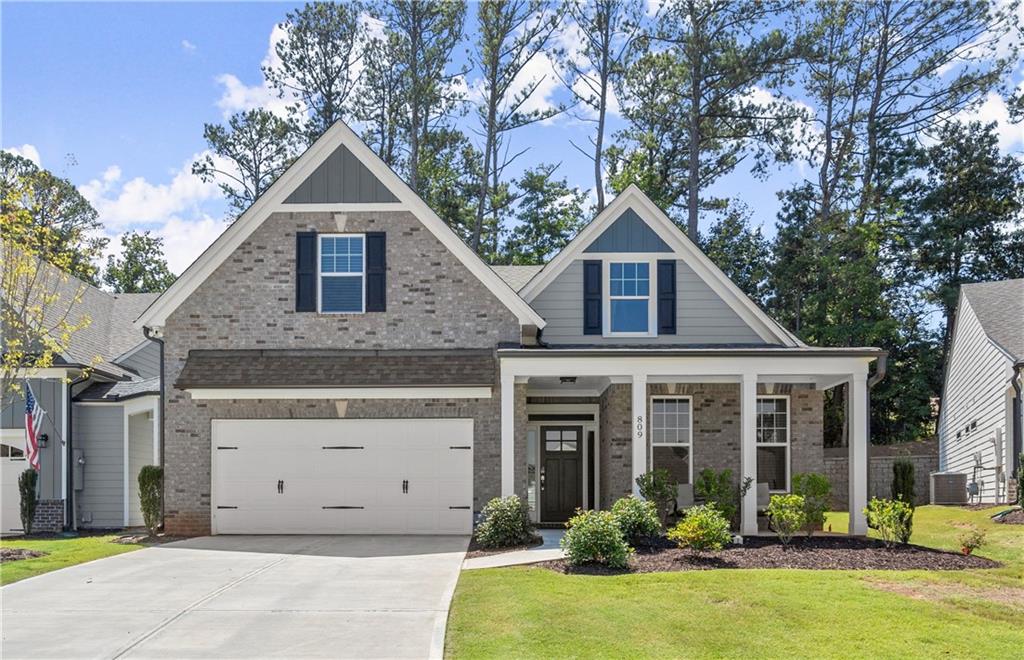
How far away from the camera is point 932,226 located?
1422 inches

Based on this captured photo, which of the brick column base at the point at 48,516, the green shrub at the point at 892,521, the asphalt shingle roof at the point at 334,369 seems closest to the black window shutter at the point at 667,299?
the asphalt shingle roof at the point at 334,369

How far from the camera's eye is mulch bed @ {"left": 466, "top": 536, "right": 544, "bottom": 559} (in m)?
14.5

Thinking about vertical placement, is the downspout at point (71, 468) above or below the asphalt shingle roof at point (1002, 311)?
below

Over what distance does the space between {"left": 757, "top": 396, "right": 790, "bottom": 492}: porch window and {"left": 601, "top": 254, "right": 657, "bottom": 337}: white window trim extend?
105 inches

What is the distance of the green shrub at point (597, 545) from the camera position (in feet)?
41.3

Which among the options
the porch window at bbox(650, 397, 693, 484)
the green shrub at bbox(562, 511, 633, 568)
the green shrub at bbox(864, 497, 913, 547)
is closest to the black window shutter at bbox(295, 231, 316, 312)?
the porch window at bbox(650, 397, 693, 484)

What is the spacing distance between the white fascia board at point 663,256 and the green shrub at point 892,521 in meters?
4.80

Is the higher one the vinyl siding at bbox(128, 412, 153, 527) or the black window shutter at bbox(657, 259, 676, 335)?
the black window shutter at bbox(657, 259, 676, 335)

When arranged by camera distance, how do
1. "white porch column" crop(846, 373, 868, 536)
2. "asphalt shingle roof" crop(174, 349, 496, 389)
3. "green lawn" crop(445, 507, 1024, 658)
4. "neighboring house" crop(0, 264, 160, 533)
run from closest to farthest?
"green lawn" crop(445, 507, 1024, 658) → "white porch column" crop(846, 373, 868, 536) → "asphalt shingle roof" crop(174, 349, 496, 389) → "neighboring house" crop(0, 264, 160, 533)

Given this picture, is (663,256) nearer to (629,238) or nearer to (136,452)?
(629,238)

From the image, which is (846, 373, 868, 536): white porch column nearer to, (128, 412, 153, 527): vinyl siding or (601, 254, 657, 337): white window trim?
(601, 254, 657, 337): white window trim

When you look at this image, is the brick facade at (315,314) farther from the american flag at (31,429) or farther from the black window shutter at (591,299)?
the american flag at (31,429)

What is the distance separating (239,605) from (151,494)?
780 centimetres

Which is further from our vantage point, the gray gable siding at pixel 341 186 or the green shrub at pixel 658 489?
the gray gable siding at pixel 341 186
